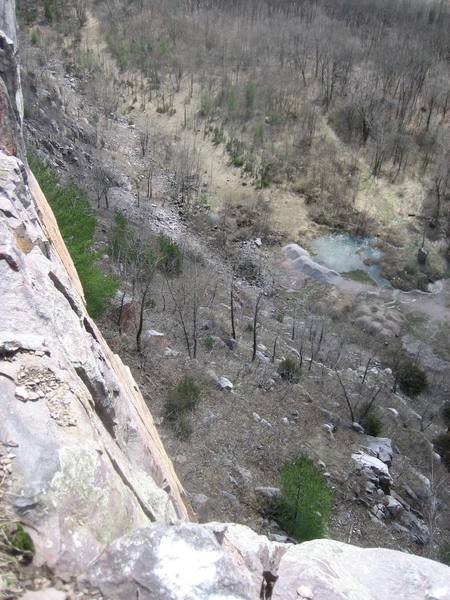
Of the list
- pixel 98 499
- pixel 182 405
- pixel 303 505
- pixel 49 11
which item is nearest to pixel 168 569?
pixel 98 499

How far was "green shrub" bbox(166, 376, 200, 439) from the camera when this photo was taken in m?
18.0

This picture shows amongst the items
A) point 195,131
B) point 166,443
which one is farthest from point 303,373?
point 195,131

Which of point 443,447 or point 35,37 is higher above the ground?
point 35,37

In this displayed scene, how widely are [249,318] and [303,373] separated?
4802 millimetres

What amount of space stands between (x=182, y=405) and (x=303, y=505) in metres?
5.13

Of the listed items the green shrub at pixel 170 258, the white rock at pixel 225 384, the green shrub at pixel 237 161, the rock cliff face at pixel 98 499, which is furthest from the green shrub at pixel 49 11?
the rock cliff face at pixel 98 499

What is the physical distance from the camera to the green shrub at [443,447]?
22.2 metres

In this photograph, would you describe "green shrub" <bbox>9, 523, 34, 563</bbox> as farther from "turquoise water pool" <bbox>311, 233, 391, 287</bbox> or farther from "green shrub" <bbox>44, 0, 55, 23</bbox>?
"green shrub" <bbox>44, 0, 55, 23</bbox>

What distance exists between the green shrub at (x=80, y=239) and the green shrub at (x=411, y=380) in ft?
44.3

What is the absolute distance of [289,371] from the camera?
22.8 metres

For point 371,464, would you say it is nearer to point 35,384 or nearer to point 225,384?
point 225,384

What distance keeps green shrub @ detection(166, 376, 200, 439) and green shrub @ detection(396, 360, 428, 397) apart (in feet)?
36.6

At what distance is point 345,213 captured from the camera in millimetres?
36188

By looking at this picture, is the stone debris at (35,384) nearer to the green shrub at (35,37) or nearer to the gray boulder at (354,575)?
the gray boulder at (354,575)
